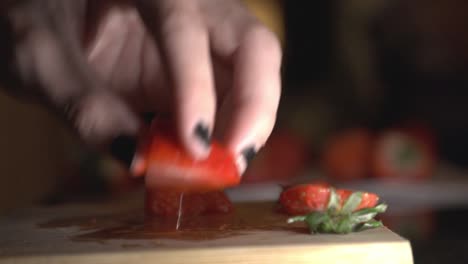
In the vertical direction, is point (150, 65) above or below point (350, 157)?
above

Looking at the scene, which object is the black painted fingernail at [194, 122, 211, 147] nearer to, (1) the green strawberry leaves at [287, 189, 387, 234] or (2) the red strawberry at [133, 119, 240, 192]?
(2) the red strawberry at [133, 119, 240, 192]

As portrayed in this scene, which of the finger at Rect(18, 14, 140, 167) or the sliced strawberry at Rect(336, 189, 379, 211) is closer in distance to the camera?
the finger at Rect(18, 14, 140, 167)

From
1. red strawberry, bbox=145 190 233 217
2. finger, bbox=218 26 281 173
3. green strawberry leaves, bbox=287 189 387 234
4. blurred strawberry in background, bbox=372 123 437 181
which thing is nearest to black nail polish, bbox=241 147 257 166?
finger, bbox=218 26 281 173

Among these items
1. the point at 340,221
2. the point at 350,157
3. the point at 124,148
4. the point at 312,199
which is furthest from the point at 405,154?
the point at 124,148

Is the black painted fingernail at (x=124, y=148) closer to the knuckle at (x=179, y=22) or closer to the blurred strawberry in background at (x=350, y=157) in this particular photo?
the knuckle at (x=179, y=22)

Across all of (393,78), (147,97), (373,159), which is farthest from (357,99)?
(147,97)

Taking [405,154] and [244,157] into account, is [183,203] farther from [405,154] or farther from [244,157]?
[405,154]

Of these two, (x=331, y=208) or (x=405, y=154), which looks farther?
(x=405, y=154)

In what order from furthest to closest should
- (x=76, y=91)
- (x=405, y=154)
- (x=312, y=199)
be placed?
(x=405, y=154)
(x=312, y=199)
(x=76, y=91)
